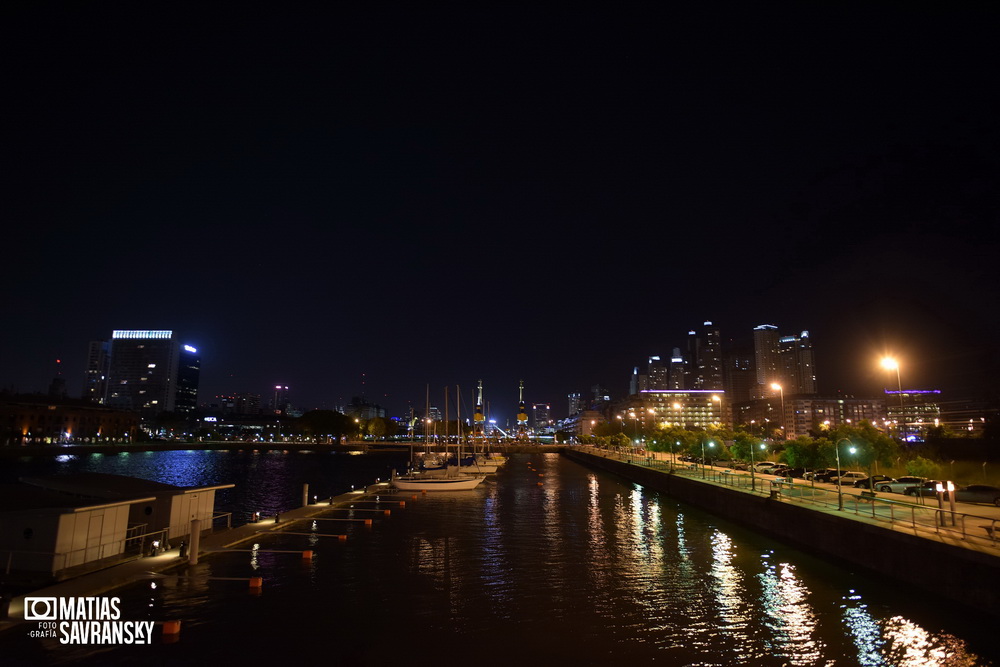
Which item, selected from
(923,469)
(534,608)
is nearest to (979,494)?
(923,469)

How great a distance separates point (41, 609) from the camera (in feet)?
55.8

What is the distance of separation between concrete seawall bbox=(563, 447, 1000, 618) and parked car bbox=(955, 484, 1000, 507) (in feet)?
28.3

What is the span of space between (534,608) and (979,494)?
25.5 m

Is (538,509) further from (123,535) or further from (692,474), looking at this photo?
(123,535)

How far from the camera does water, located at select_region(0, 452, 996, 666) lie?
15.8 metres

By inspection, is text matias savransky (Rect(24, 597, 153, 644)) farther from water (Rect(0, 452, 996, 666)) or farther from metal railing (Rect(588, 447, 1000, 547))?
metal railing (Rect(588, 447, 1000, 547))

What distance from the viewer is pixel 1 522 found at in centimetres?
2025

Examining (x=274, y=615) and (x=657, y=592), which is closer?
(x=274, y=615)

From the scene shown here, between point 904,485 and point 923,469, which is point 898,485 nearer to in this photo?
point 904,485

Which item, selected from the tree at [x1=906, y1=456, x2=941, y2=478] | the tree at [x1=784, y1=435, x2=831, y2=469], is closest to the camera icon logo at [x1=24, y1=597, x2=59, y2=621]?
the tree at [x1=906, y1=456, x2=941, y2=478]

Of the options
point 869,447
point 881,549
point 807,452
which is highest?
point 869,447

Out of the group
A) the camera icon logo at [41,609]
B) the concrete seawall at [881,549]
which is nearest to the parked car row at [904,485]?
the concrete seawall at [881,549]

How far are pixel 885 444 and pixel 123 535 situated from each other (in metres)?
52.0

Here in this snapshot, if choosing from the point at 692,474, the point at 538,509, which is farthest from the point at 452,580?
the point at 692,474
